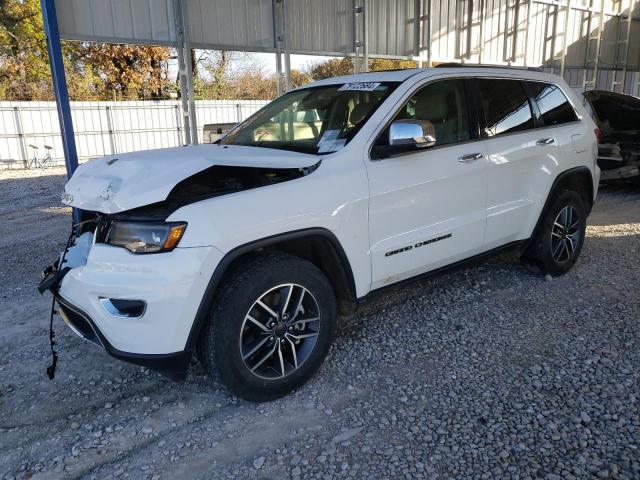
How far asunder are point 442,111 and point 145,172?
2.16 meters

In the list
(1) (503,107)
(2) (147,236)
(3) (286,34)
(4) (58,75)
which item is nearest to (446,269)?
(1) (503,107)

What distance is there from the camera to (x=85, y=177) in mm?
3115

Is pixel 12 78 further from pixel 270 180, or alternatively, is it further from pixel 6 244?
pixel 270 180

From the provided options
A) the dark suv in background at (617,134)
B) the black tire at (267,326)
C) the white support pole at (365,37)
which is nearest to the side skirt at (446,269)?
the black tire at (267,326)

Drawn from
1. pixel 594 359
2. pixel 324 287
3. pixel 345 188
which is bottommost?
pixel 594 359

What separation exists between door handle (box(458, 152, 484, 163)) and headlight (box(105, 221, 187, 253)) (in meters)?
2.10

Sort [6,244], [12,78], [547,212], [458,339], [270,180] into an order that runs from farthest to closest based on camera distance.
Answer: [12,78], [6,244], [547,212], [458,339], [270,180]

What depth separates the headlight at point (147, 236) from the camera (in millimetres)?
2590

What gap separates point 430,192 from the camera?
11.6 ft

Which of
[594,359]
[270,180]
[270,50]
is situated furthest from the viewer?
[270,50]

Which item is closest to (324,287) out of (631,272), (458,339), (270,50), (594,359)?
(458,339)

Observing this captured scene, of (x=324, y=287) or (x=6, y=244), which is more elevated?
(x=324, y=287)

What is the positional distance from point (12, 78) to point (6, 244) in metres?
19.3

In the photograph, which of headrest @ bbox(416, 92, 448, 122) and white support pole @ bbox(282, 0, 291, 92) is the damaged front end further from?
white support pole @ bbox(282, 0, 291, 92)
